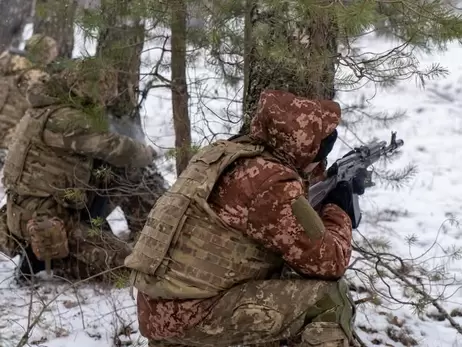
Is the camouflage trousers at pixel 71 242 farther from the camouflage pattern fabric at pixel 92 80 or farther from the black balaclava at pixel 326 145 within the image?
the black balaclava at pixel 326 145

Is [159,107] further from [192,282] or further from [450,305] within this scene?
[192,282]

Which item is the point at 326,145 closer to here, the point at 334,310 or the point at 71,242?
the point at 334,310

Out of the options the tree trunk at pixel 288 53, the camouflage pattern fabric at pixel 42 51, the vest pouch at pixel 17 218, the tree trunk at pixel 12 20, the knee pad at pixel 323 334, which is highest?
the tree trunk at pixel 12 20

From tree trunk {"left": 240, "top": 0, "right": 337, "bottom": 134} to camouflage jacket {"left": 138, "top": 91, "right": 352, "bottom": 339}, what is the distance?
0.27m

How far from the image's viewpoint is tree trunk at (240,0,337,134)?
270cm

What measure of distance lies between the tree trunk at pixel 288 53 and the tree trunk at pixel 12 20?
7.62m

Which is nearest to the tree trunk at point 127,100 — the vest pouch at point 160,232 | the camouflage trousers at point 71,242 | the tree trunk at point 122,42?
the tree trunk at point 122,42

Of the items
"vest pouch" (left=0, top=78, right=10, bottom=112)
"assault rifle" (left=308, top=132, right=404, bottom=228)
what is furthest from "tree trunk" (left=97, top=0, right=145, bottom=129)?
"assault rifle" (left=308, top=132, right=404, bottom=228)

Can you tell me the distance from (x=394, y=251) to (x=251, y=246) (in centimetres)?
271

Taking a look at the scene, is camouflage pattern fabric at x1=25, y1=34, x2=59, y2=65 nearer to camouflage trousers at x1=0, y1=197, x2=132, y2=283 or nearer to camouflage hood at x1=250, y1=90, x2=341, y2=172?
camouflage trousers at x1=0, y1=197, x2=132, y2=283

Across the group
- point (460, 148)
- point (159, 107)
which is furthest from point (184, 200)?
point (159, 107)

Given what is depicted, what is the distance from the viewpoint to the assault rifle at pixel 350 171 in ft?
9.21

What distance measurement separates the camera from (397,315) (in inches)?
153

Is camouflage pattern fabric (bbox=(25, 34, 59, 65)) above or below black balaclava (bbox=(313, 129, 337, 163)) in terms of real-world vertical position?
above
